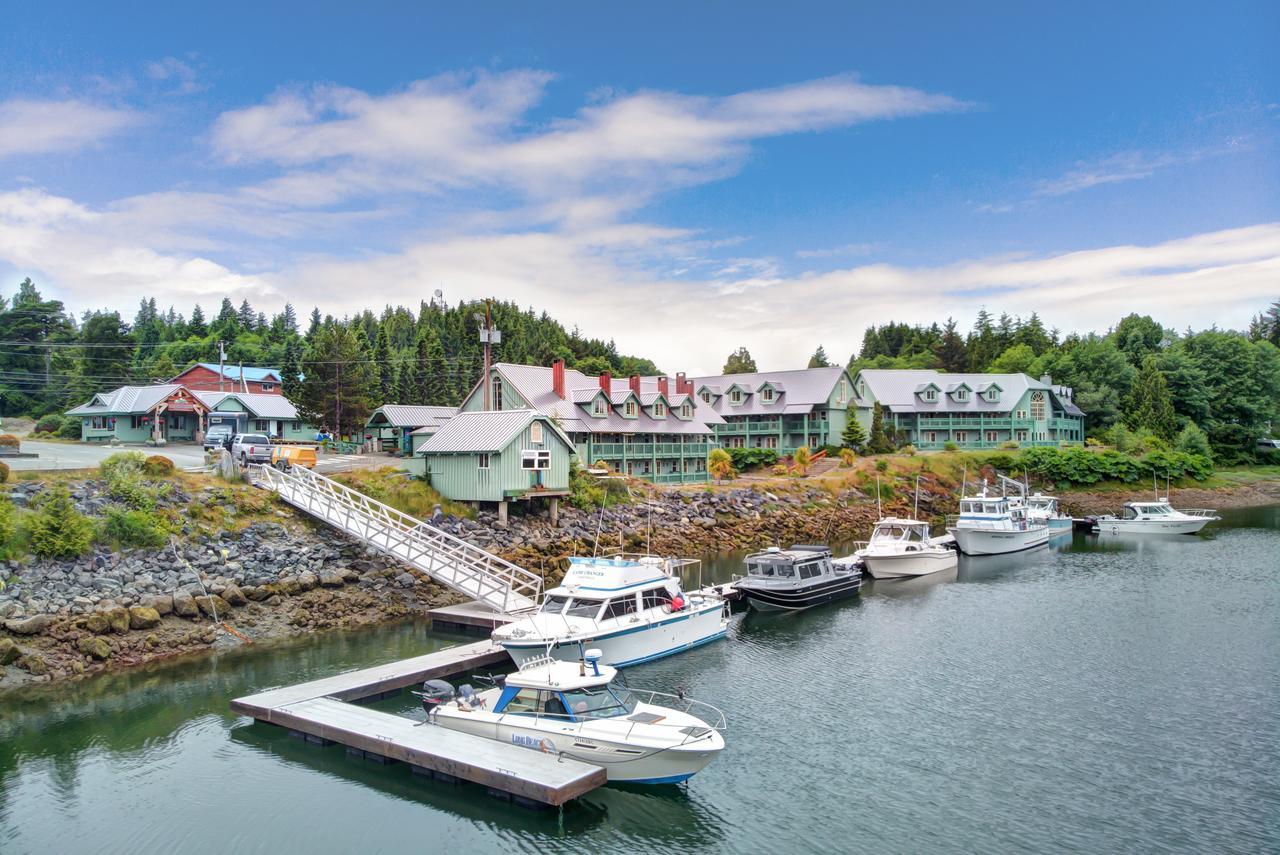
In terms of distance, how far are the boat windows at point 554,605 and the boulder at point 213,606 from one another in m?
12.3

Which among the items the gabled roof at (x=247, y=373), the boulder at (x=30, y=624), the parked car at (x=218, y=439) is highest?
the gabled roof at (x=247, y=373)

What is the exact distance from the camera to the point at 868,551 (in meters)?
49.7

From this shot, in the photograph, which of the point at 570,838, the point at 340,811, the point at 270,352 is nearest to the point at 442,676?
the point at 340,811

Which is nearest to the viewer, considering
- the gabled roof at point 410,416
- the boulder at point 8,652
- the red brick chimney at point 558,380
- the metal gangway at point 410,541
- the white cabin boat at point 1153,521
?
the boulder at point 8,652

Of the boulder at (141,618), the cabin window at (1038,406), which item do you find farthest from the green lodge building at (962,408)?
the boulder at (141,618)

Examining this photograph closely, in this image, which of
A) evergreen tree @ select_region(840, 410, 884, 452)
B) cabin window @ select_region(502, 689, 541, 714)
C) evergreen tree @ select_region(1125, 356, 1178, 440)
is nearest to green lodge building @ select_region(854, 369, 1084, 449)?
evergreen tree @ select_region(840, 410, 884, 452)

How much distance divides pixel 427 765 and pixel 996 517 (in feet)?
160

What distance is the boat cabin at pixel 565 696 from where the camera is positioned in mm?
21016

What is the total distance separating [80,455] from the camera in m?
48.7

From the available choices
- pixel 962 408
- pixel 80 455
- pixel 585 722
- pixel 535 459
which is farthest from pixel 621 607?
pixel 962 408

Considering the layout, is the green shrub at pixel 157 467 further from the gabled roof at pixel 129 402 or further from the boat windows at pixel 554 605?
the gabled roof at pixel 129 402

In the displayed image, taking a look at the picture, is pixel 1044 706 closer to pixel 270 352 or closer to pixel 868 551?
pixel 868 551

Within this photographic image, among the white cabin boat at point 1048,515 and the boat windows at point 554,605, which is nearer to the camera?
the boat windows at point 554,605

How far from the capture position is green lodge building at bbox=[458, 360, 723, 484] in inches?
2458
